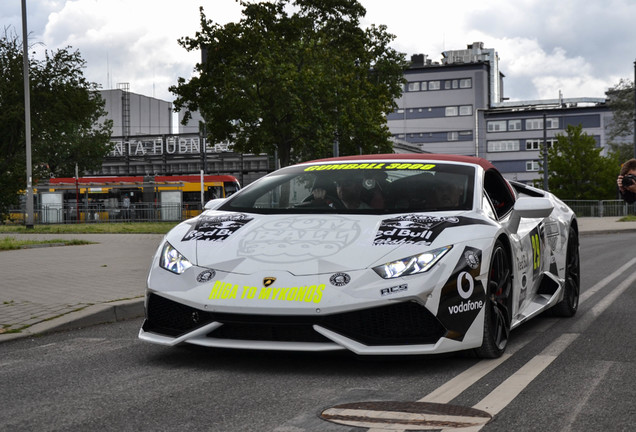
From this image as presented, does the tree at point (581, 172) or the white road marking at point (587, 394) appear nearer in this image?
the white road marking at point (587, 394)

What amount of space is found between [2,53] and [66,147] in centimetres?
3934

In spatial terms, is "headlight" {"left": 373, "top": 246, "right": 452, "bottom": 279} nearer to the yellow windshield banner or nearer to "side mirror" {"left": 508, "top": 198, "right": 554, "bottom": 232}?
"side mirror" {"left": 508, "top": 198, "right": 554, "bottom": 232}

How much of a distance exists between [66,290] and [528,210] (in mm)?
5329

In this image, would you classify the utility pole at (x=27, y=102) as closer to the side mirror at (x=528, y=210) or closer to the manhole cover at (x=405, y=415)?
the side mirror at (x=528, y=210)

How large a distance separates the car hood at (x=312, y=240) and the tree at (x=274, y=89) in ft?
79.1

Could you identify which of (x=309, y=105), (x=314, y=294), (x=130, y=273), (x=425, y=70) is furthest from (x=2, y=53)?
(x=425, y=70)

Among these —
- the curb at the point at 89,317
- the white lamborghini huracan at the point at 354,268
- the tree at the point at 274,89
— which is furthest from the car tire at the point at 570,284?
the tree at the point at 274,89

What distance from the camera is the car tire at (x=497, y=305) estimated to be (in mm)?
5109

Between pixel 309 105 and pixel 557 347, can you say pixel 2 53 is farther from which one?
pixel 557 347

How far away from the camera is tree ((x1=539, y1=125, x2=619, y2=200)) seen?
2437 inches

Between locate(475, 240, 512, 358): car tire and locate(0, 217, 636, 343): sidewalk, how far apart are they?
340cm

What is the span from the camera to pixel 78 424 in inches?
144

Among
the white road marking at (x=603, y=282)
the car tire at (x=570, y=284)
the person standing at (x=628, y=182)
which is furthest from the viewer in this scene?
the white road marking at (x=603, y=282)

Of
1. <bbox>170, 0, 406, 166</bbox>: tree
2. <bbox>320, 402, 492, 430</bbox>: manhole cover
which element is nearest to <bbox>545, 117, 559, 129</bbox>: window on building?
<bbox>170, 0, 406, 166</bbox>: tree
